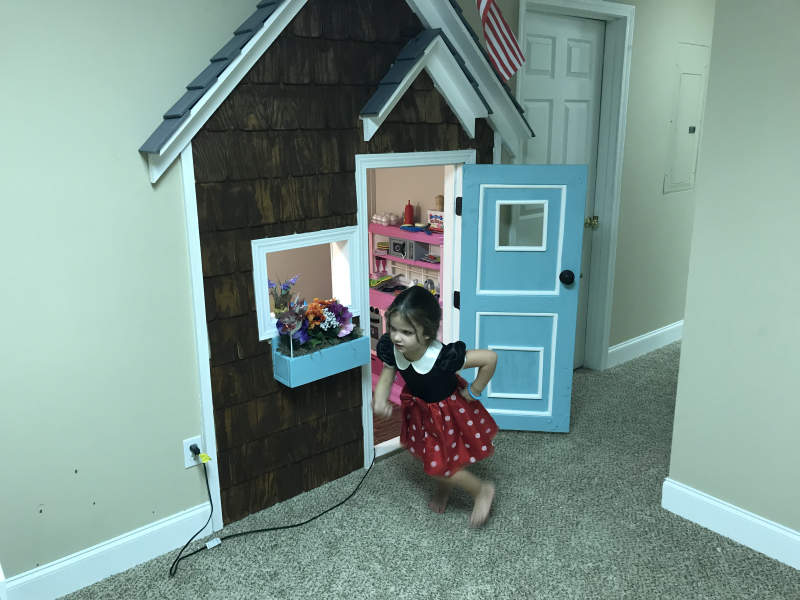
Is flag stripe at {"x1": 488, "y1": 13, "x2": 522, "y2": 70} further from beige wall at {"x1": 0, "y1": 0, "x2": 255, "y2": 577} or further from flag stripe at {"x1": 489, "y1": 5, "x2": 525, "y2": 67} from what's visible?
beige wall at {"x1": 0, "y1": 0, "x2": 255, "y2": 577}

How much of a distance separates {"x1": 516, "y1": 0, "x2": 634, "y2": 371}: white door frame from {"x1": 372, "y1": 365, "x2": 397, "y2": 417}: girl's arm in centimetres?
195

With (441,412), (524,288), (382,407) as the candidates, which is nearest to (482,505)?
(441,412)

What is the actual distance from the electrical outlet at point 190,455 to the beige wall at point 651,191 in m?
2.72

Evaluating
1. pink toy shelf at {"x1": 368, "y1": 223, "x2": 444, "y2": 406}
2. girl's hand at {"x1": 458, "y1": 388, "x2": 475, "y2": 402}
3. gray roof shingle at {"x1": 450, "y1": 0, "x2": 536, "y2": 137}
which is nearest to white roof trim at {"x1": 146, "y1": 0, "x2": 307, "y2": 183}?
gray roof shingle at {"x1": 450, "y1": 0, "x2": 536, "y2": 137}

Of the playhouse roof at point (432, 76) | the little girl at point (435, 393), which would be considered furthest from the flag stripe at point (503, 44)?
the little girl at point (435, 393)

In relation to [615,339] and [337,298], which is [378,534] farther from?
[615,339]

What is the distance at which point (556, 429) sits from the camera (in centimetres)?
384

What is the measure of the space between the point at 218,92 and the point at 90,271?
858mm

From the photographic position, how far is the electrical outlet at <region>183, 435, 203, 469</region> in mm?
2834

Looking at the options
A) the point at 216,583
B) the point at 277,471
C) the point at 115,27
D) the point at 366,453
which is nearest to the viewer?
the point at 115,27

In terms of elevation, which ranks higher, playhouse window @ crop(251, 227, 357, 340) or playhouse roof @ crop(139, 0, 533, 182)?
playhouse roof @ crop(139, 0, 533, 182)

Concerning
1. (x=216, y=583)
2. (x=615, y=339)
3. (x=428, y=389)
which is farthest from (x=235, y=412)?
(x=615, y=339)

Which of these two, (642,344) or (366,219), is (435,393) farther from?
(642,344)

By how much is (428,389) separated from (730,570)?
1.47 metres
